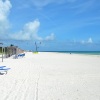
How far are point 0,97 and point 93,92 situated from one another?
315 centimetres

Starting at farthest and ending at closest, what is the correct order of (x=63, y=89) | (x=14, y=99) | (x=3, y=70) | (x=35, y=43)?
(x=35, y=43) < (x=3, y=70) < (x=63, y=89) < (x=14, y=99)

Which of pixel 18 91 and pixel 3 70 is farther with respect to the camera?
pixel 3 70

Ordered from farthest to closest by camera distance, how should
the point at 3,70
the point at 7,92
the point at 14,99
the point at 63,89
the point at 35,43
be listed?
the point at 35,43
the point at 3,70
the point at 63,89
the point at 7,92
the point at 14,99

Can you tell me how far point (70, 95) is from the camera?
6773 mm

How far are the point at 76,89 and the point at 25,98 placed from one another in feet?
7.47

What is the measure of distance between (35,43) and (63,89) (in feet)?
275

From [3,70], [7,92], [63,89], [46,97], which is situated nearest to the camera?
[46,97]

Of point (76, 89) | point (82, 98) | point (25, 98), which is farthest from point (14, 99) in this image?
point (76, 89)

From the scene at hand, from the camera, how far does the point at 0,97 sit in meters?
6.29

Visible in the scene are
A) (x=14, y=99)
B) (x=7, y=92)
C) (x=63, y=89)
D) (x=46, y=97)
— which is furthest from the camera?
(x=63, y=89)

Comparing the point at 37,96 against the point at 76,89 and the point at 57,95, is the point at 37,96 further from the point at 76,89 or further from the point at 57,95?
the point at 76,89

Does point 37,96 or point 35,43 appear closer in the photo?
point 37,96

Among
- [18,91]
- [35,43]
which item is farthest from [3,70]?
[35,43]

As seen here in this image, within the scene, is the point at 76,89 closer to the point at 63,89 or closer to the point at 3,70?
the point at 63,89
